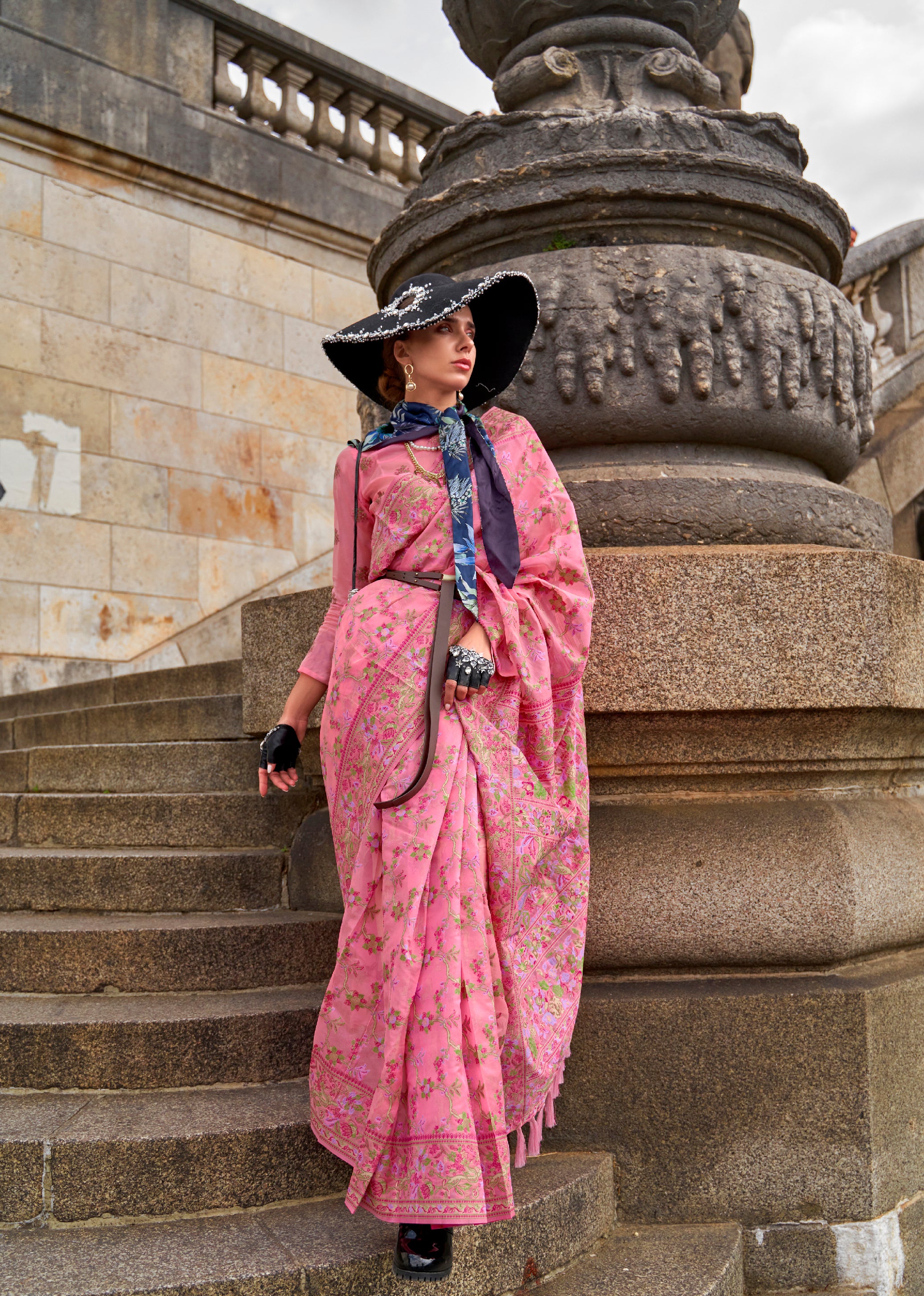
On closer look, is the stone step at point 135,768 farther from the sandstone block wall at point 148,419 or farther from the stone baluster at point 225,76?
the stone baluster at point 225,76

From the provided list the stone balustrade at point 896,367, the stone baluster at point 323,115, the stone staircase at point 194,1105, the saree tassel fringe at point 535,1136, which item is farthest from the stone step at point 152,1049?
the stone baluster at point 323,115

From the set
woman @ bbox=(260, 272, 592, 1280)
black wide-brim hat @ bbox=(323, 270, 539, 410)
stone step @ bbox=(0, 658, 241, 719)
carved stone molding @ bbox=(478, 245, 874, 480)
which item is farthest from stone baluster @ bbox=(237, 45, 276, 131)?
woman @ bbox=(260, 272, 592, 1280)

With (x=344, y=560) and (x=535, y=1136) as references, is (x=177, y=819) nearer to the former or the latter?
(x=344, y=560)

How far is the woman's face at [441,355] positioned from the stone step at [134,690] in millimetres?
2595

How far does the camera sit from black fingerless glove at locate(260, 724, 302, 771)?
256cm

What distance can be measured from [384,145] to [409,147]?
39 cm

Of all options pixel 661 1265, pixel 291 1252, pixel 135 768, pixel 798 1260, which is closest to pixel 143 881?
pixel 135 768

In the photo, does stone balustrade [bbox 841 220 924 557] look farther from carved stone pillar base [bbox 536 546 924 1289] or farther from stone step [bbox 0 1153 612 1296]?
stone step [bbox 0 1153 612 1296]

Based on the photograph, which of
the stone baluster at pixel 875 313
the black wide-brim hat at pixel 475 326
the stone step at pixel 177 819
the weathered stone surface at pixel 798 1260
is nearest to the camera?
the black wide-brim hat at pixel 475 326

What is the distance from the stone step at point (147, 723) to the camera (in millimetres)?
4547

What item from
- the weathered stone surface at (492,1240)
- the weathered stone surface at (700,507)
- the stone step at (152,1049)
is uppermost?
the weathered stone surface at (700,507)

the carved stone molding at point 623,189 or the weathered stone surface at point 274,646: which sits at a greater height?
the carved stone molding at point 623,189

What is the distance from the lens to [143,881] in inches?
140

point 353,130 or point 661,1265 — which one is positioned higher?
point 353,130
